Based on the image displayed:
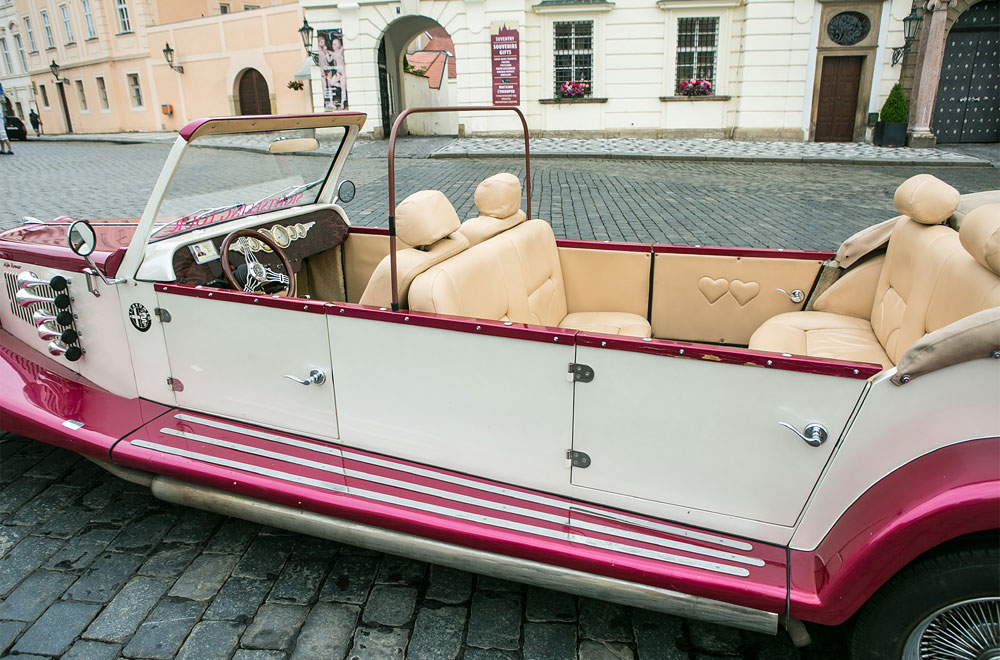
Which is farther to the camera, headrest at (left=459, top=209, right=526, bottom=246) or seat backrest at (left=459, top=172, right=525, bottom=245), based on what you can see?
seat backrest at (left=459, top=172, right=525, bottom=245)

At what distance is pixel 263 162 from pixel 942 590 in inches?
129

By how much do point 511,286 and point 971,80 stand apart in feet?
64.5

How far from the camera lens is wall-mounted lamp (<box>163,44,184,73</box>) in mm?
25386

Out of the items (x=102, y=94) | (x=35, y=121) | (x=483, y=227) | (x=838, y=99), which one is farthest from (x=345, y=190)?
(x=35, y=121)

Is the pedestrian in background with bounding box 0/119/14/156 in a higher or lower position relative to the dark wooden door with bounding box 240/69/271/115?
lower

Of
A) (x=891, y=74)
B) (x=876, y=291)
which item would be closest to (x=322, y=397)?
(x=876, y=291)

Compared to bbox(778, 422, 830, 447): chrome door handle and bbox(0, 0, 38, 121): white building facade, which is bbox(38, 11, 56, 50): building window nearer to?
bbox(0, 0, 38, 121): white building facade

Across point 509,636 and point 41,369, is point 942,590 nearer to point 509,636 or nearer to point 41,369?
point 509,636

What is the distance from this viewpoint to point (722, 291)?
137 inches

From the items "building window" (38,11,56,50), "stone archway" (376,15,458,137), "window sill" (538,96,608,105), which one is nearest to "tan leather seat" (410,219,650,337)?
"window sill" (538,96,608,105)

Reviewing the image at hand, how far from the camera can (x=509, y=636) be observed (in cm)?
222

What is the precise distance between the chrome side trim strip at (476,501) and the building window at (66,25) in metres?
35.7

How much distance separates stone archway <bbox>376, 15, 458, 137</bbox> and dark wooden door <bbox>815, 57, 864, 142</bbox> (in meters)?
10.9

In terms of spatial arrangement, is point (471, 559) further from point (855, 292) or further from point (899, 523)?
point (855, 292)
